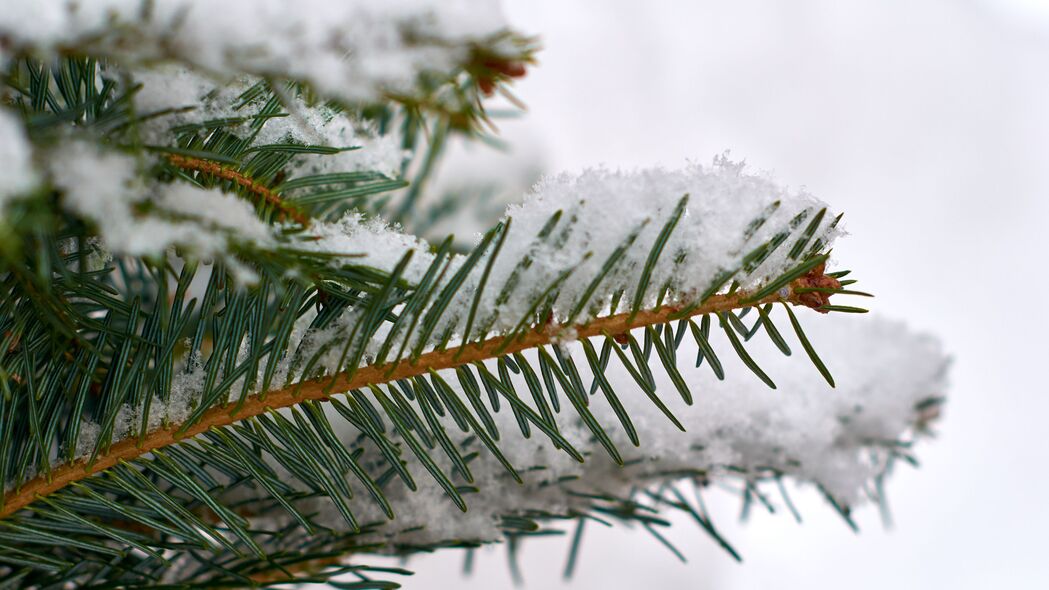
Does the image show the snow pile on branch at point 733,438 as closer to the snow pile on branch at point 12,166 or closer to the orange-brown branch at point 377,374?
the orange-brown branch at point 377,374

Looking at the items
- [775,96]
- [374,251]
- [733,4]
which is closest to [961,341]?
[775,96]

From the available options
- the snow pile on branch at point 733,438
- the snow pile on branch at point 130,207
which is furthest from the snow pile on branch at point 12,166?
the snow pile on branch at point 733,438

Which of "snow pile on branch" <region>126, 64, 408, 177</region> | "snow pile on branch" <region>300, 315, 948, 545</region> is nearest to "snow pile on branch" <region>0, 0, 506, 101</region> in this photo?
"snow pile on branch" <region>126, 64, 408, 177</region>

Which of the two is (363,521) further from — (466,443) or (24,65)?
(24,65)

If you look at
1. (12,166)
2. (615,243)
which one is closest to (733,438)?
(615,243)

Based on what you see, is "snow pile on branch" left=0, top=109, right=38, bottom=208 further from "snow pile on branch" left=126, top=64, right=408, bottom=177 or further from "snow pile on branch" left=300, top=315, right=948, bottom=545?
"snow pile on branch" left=300, top=315, right=948, bottom=545

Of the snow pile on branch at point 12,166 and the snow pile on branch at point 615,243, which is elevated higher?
the snow pile on branch at point 615,243

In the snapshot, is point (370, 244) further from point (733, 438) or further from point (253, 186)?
point (733, 438)
